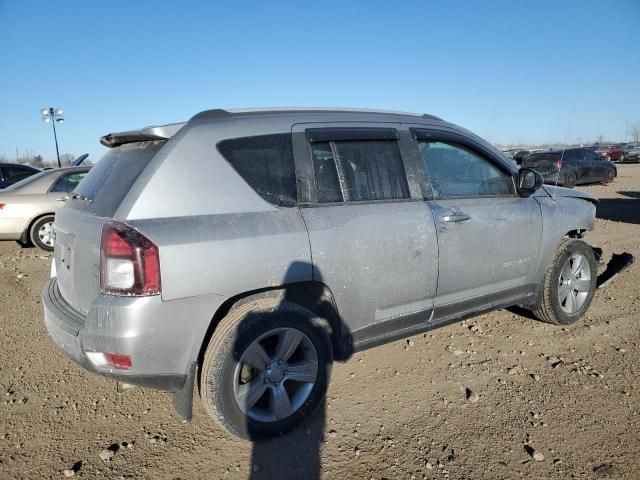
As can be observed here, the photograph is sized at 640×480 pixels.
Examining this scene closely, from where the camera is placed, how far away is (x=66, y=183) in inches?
316

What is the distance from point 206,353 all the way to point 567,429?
219cm

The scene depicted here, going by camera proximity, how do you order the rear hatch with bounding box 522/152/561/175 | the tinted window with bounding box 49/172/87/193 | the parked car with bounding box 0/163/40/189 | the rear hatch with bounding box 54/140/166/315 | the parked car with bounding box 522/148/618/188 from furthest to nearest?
the parked car with bounding box 522/148/618/188 → the rear hatch with bounding box 522/152/561/175 → the parked car with bounding box 0/163/40/189 → the tinted window with bounding box 49/172/87/193 → the rear hatch with bounding box 54/140/166/315

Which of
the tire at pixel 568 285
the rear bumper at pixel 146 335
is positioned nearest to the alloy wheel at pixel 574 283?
the tire at pixel 568 285

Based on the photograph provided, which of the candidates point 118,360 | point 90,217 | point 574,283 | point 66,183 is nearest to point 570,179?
point 574,283

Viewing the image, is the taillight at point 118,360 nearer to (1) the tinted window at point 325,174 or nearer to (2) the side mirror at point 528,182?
(1) the tinted window at point 325,174

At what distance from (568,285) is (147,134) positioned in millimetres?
3813

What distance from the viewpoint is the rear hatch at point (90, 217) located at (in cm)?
232

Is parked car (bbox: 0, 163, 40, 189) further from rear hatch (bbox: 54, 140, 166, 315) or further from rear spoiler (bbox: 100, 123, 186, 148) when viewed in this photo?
rear spoiler (bbox: 100, 123, 186, 148)

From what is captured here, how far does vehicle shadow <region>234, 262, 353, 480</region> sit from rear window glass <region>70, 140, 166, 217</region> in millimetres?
1015

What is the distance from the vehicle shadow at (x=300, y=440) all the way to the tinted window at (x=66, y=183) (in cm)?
692

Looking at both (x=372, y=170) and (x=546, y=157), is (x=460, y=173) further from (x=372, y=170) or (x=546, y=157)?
(x=546, y=157)

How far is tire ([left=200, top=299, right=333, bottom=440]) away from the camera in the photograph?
2.35m

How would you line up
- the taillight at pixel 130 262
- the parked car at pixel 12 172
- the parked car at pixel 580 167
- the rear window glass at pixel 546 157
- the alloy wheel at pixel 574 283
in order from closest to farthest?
the taillight at pixel 130 262 → the alloy wheel at pixel 574 283 → the parked car at pixel 12 172 → the rear window glass at pixel 546 157 → the parked car at pixel 580 167

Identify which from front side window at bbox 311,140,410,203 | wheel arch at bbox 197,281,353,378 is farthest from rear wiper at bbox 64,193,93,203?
front side window at bbox 311,140,410,203
